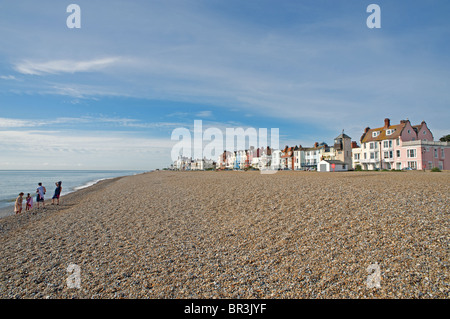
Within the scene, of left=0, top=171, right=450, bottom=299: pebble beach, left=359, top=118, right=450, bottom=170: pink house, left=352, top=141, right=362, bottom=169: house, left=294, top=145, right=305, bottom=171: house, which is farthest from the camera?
left=294, top=145, right=305, bottom=171: house

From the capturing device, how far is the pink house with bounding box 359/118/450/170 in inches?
1767

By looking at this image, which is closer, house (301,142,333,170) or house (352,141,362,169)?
house (352,141,362,169)

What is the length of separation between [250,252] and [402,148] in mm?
51593

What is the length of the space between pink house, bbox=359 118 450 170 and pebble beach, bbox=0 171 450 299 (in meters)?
40.0

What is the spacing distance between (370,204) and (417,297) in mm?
6852

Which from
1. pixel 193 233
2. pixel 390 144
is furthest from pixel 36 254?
pixel 390 144

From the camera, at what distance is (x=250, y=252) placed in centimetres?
736

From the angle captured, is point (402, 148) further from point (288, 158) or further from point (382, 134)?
point (288, 158)

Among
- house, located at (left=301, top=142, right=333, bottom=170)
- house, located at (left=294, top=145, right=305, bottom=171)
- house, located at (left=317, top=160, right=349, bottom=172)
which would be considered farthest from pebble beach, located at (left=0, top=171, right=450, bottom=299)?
house, located at (left=294, top=145, right=305, bottom=171)

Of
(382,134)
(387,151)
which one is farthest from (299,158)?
(387,151)

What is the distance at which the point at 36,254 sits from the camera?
828 cm

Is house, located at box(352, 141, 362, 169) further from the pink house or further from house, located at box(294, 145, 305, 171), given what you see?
house, located at box(294, 145, 305, 171)
